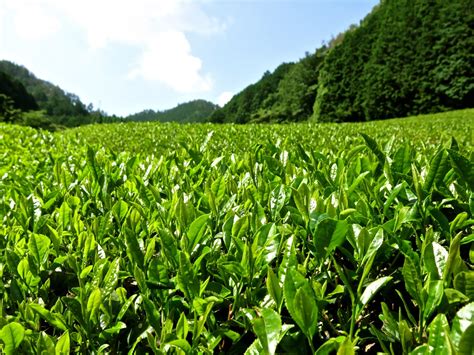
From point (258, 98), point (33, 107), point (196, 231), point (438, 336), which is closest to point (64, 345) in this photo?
point (196, 231)

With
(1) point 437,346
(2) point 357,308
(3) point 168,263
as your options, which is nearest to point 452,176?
(2) point 357,308

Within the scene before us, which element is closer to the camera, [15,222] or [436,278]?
[436,278]

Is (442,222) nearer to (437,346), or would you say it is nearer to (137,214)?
(437,346)

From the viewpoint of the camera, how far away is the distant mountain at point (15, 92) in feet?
262

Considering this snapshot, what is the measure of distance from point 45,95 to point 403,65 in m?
132

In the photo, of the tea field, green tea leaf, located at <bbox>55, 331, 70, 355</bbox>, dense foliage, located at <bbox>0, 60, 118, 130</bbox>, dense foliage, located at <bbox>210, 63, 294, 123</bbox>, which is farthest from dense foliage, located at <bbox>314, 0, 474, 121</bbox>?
dense foliage, located at <bbox>210, 63, 294, 123</bbox>

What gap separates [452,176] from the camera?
4.99 feet

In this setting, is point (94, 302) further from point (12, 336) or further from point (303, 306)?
point (303, 306)

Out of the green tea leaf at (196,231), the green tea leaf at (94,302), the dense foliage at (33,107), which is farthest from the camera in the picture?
the dense foliage at (33,107)

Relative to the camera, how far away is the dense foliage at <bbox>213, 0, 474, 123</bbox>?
3484cm

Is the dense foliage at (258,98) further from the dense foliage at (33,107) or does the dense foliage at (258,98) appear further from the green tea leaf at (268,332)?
the green tea leaf at (268,332)

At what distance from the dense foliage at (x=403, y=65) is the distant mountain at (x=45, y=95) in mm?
77740

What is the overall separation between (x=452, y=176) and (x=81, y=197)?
5.37 ft

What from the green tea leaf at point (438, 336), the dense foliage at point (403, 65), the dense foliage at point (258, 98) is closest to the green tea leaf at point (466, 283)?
the green tea leaf at point (438, 336)
